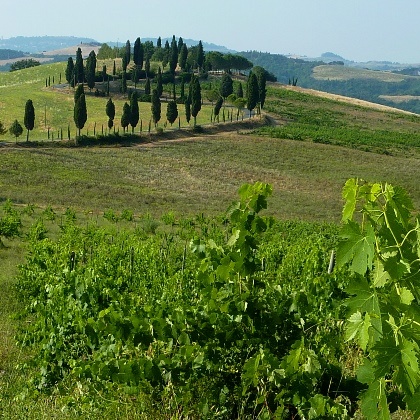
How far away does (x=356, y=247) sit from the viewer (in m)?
3.21

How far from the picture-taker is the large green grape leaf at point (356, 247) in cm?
315

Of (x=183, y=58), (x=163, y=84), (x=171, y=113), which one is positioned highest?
(x=183, y=58)

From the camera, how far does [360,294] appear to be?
126 inches

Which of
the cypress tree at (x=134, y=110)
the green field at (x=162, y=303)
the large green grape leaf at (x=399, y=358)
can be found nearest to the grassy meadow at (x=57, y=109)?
the cypress tree at (x=134, y=110)

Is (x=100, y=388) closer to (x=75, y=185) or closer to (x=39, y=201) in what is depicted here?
(x=39, y=201)

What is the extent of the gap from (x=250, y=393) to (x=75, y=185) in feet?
149

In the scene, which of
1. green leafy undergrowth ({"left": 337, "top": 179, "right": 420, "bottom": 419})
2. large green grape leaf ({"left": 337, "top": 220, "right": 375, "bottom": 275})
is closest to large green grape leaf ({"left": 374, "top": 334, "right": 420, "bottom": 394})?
green leafy undergrowth ({"left": 337, "top": 179, "right": 420, "bottom": 419})

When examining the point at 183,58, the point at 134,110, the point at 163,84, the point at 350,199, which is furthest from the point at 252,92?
the point at 350,199

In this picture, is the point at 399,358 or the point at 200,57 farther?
the point at 200,57

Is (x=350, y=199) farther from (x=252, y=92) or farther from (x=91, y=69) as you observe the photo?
(x=91, y=69)

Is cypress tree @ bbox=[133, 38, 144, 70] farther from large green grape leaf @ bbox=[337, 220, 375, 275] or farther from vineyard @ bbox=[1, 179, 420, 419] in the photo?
large green grape leaf @ bbox=[337, 220, 375, 275]

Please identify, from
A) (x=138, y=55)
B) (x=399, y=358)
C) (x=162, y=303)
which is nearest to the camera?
(x=399, y=358)

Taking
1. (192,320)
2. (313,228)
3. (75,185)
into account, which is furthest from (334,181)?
(192,320)

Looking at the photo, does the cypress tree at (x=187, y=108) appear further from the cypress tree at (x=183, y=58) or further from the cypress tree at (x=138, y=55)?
the cypress tree at (x=183, y=58)
